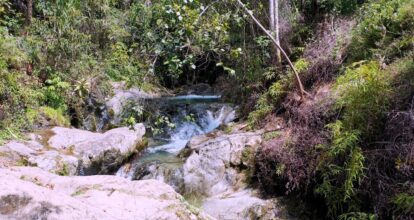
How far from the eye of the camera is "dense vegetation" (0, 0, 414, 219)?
4434 millimetres

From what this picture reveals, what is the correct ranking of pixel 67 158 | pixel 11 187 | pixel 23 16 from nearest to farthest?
pixel 11 187
pixel 67 158
pixel 23 16

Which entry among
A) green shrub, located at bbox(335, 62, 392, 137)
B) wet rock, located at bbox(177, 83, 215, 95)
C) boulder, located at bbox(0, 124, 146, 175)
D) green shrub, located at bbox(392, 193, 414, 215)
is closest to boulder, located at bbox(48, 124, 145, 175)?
boulder, located at bbox(0, 124, 146, 175)

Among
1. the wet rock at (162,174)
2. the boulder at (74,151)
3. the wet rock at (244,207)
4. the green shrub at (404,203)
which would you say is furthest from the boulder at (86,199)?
the wet rock at (162,174)

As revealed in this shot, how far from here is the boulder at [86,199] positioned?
245 centimetres

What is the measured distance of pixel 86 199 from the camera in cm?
312

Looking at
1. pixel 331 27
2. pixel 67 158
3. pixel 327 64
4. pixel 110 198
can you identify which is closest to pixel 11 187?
pixel 110 198

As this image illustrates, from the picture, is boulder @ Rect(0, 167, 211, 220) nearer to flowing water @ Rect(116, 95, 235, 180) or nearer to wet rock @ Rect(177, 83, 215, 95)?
flowing water @ Rect(116, 95, 235, 180)

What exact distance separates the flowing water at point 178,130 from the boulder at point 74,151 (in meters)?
0.31

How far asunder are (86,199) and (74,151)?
4414 mm

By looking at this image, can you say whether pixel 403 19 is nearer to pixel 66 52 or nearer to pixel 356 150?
pixel 356 150

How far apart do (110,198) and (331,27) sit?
21.6ft

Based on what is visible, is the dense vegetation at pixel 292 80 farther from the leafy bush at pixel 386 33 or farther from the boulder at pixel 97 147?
the boulder at pixel 97 147

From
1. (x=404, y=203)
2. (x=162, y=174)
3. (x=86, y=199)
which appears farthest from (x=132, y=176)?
(x=404, y=203)

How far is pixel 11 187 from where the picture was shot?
2.52 metres
